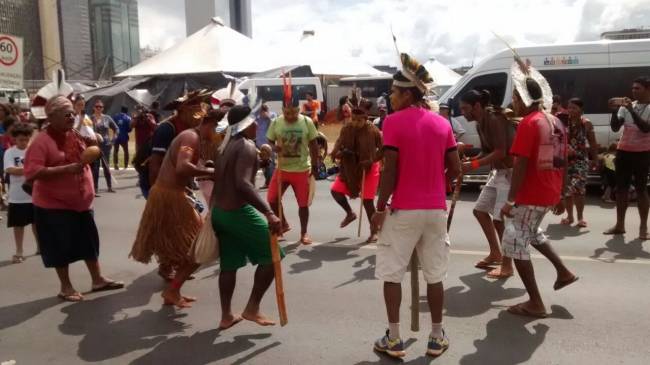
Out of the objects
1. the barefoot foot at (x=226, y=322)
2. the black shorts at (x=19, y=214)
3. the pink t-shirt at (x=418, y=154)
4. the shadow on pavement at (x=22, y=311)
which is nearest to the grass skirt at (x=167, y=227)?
the barefoot foot at (x=226, y=322)

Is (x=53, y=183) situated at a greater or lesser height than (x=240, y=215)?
greater

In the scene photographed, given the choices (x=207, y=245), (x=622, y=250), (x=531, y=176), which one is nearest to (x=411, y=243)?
(x=531, y=176)

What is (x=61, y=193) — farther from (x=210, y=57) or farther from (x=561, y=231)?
(x=210, y=57)

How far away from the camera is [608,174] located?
31.2 ft

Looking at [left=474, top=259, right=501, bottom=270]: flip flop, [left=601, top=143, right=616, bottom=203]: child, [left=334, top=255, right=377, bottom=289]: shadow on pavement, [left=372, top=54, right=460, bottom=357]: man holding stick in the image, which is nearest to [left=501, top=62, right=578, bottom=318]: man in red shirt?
[left=372, top=54, right=460, bottom=357]: man holding stick

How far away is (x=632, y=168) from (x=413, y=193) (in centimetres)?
→ 450

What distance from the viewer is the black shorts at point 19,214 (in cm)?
660

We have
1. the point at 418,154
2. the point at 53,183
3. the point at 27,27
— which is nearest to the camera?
the point at 418,154

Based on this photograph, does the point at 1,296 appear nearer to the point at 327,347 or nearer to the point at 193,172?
the point at 193,172

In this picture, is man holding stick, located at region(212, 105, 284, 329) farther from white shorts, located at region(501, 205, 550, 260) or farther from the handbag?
white shorts, located at region(501, 205, 550, 260)

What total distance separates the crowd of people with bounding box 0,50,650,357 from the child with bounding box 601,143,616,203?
8.13 ft

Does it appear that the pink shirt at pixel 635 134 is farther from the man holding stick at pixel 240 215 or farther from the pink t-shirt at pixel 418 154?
the man holding stick at pixel 240 215

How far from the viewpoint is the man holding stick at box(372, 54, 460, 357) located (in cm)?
365

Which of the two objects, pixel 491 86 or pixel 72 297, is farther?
pixel 491 86
